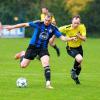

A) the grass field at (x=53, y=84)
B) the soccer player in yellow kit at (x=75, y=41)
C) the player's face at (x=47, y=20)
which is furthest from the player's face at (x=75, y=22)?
the grass field at (x=53, y=84)

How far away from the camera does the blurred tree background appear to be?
65.6m

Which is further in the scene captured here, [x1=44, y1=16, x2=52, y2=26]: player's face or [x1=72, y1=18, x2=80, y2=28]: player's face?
[x1=72, y1=18, x2=80, y2=28]: player's face

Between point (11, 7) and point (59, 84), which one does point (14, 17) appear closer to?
point (11, 7)

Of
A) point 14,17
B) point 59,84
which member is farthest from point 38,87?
point 14,17

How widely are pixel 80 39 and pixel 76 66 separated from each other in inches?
35.1

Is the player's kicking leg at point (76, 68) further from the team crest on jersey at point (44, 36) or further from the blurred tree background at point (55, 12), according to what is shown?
the blurred tree background at point (55, 12)

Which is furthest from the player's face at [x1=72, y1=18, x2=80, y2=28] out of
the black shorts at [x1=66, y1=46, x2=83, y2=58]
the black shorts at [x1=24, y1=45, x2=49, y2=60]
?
the black shorts at [x1=24, y1=45, x2=49, y2=60]

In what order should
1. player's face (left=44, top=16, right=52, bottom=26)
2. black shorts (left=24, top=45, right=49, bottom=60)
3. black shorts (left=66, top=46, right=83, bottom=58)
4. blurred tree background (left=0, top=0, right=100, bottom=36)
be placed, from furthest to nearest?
blurred tree background (left=0, top=0, right=100, bottom=36) < black shorts (left=66, top=46, right=83, bottom=58) < black shorts (left=24, top=45, right=49, bottom=60) < player's face (left=44, top=16, right=52, bottom=26)

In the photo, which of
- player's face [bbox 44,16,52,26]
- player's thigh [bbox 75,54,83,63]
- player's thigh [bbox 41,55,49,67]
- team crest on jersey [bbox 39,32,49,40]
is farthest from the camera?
player's thigh [bbox 75,54,83,63]

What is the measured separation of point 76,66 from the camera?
17.3m

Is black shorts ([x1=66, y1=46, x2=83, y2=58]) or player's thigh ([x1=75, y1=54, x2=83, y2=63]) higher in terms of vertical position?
black shorts ([x1=66, y1=46, x2=83, y2=58])

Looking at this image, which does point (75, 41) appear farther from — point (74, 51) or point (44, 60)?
point (44, 60)

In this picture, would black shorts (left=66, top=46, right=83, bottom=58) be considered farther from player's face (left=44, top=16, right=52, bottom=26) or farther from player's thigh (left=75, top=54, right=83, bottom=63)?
player's face (left=44, top=16, right=52, bottom=26)

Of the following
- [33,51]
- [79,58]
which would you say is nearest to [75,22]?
[79,58]
